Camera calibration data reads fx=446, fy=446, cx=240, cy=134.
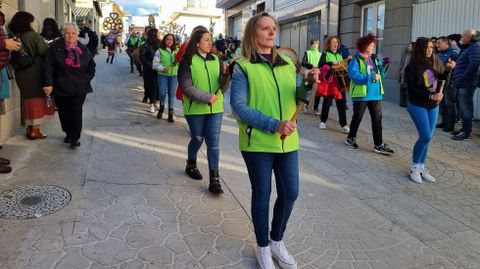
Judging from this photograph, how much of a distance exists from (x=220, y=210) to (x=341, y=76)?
4535 millimetres

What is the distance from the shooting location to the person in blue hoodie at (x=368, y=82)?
6.71 meters

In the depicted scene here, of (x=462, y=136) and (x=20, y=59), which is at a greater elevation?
(x=20, y=59)

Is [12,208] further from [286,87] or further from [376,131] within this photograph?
[376,131]

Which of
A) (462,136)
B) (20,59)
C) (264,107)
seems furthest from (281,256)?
(462,136)

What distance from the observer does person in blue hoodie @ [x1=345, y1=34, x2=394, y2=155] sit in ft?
22.0

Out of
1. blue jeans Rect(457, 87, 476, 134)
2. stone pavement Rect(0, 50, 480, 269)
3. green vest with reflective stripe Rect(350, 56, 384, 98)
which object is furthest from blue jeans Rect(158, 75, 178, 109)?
blue jeans Rect(457, 87, 476, 134)

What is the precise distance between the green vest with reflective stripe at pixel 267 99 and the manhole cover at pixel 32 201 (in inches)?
88.6

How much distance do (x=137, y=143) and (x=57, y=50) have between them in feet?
5.87

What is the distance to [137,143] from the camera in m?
6.96

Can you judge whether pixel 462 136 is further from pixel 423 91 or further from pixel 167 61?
pixel 167 61

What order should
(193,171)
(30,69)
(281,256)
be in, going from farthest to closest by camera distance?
(30,69) → (193,171) → (281,256)

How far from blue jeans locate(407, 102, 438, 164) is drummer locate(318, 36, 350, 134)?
2810 millimetres

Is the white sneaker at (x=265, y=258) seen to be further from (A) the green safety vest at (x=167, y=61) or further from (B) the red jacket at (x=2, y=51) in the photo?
(A) the green safety vest at (x=167, y=61)

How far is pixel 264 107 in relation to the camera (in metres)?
3.07
